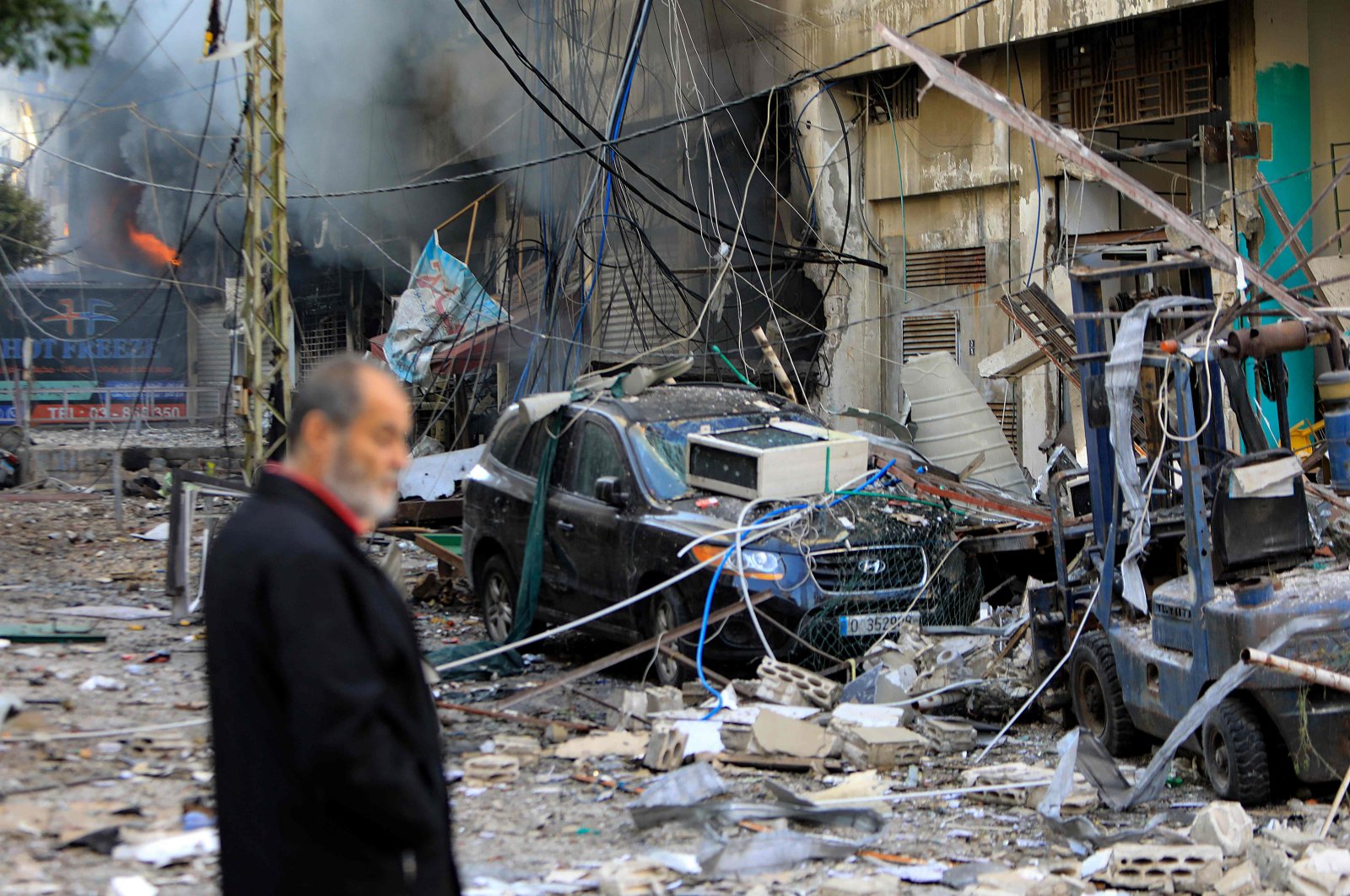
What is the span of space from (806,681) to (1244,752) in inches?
107

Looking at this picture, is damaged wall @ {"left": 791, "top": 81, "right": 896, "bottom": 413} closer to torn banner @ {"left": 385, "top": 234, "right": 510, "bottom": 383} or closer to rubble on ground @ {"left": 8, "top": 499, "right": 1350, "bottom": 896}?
torn banner @ {"left": 385, "top": 234, "right": 510, "bottom": 383}

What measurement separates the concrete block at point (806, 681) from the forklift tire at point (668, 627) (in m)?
0.62

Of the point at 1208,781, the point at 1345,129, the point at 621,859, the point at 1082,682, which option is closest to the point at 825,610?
the point at 1082,682

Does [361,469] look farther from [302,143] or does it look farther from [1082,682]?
[302,143]

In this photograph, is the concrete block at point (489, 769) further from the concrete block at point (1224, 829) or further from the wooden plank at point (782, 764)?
the concrete block at point (1224, 829)

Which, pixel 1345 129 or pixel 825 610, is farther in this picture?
pixel 1345 129

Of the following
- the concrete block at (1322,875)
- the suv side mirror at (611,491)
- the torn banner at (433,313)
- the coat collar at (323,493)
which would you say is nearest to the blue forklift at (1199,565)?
the concrete block at (1322,875)

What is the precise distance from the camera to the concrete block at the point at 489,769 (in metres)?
6.54

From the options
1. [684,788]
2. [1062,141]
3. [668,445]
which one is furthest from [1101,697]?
[668,445]

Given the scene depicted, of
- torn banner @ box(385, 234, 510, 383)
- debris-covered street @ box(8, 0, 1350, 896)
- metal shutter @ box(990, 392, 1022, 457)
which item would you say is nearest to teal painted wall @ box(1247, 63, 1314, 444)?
debris-covered street @ box(8, 0, 1350, 896)

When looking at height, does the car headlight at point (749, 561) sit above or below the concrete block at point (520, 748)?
above

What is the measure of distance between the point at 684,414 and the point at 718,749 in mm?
3227

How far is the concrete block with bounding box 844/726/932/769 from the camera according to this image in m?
6.80

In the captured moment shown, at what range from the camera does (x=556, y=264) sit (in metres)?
17.7
